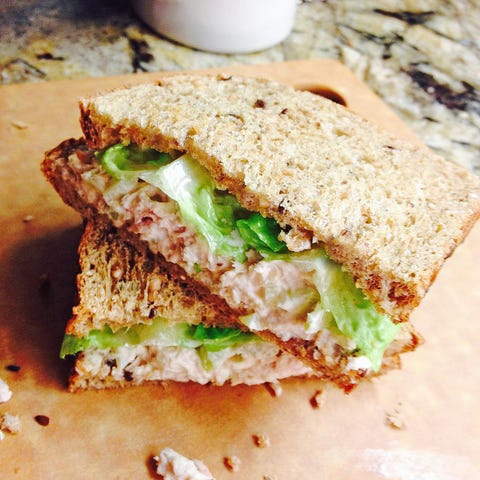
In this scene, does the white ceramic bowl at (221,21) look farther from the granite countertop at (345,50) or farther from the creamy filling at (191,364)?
the creamy filling at (191,364)

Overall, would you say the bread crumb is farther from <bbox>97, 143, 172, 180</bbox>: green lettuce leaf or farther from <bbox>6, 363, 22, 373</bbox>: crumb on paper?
<bbox>97, 143, 172, 180</bbox>: green lettuce leaf

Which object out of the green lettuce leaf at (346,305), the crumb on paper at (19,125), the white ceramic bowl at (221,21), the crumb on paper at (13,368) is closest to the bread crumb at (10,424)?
the crumb on paper at (13,368)

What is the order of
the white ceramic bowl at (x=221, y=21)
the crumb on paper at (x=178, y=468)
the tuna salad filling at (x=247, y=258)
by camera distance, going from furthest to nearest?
the white ceramic bowl at (x=221, y=21) < the tuna salad filling at (x=247, y=258) < the crumb on paper at (x=178, y=468)

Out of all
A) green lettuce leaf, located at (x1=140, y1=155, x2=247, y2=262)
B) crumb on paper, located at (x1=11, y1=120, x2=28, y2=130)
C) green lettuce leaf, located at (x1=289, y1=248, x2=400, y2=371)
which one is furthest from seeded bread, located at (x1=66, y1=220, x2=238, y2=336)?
crumb on paper, located at (x1=11, y1=120, x2=28, y2=130)

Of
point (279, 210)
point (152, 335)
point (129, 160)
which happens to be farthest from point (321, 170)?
point (152, 335)

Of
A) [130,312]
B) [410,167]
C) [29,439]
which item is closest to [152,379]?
[130,312]

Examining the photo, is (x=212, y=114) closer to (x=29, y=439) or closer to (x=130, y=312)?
(x=130, y=312)
